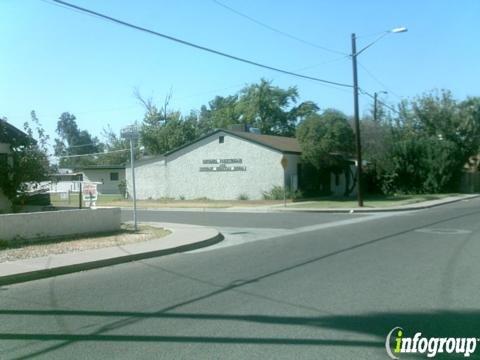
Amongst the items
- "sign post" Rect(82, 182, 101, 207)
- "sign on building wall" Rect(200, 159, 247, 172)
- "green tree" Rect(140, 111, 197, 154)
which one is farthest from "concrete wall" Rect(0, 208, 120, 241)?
"green tree" Rect(140, 111, 197, 154)

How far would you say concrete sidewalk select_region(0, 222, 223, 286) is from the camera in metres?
10.4

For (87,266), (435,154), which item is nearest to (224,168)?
(435,154)

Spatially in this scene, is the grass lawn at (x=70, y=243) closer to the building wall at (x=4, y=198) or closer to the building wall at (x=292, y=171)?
the building wall at (x=4, y=198)

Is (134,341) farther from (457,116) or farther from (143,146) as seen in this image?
(143,146)

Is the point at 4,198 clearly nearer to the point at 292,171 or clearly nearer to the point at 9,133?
the point at 9,133

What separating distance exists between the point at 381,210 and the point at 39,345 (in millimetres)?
23805

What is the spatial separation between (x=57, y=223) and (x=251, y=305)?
9612mm

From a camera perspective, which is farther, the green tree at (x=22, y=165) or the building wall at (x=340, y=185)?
the building wall at (x=340, y=185)

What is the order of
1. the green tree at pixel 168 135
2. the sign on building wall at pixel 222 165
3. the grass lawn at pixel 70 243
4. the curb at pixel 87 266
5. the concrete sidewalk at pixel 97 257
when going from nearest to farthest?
the curb at pixel 87 266 → the concrete sidewalk at pixel 97 257 → the grass lawn at pixel 70 243 → the sign on building wall at pixel 222 165 → the green tree at pixel 168 135

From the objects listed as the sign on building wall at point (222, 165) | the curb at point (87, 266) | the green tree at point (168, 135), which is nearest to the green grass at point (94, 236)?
the curb at point (87, 266)

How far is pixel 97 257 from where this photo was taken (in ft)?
39.6

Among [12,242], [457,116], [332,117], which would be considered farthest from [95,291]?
[457,116]

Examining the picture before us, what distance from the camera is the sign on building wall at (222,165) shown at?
37.4 m

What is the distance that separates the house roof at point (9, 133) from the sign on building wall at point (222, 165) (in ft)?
63.6
